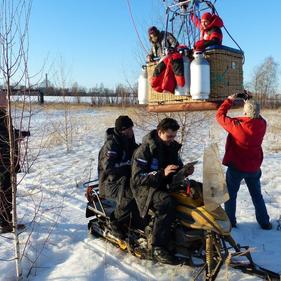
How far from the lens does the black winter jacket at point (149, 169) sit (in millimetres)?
4309

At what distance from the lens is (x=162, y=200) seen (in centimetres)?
417

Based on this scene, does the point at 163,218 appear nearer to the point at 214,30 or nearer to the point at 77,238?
the point at 77,238

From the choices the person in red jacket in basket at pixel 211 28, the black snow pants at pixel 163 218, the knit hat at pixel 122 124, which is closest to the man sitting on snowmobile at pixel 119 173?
the knit hat at pixel 122 124

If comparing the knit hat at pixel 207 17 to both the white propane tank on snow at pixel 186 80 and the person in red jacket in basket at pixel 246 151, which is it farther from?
the person in red jacket in basket at pixel 246 151

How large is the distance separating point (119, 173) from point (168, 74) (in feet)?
5.51

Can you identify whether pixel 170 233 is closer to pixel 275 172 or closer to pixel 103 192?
pixel 103 192

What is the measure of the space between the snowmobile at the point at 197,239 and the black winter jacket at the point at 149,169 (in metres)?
0.14

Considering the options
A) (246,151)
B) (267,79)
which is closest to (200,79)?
(246,151)

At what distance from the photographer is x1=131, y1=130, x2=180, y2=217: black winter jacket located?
431 cm

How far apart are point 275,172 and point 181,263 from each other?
5275 millimetres

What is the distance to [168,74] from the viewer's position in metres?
3.85

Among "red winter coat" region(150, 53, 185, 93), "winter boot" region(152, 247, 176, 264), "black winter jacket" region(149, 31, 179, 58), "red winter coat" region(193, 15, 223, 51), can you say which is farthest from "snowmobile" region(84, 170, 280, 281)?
"black winter jacket" region(149, 31, 179, 58)

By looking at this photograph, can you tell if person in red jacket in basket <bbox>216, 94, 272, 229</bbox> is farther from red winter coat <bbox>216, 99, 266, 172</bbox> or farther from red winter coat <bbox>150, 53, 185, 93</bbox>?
red winter coat <bbox>150, 53, 185, 93</bbox>

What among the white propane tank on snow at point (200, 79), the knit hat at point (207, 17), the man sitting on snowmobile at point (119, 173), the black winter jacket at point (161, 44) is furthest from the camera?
the man sitting on snowmobile at point (119, 173)
